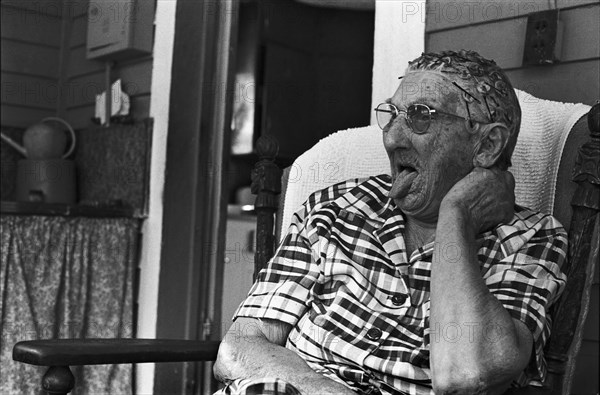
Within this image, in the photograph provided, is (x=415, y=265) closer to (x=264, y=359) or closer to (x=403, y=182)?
(x=403, y=182)

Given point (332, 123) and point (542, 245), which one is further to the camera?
point (332, 123)

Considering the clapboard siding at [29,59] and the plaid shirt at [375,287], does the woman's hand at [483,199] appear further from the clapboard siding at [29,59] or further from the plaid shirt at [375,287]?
the clapboard siding at [29,59]

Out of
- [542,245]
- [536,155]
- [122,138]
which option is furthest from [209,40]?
[542,245]

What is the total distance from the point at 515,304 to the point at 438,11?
1.17 metres

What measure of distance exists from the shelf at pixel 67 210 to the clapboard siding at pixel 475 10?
1.36 meters

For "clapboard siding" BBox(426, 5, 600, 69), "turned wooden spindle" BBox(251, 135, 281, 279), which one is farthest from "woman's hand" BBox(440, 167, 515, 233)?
"clapboard siding" BBox(426, 5, 600, 69)

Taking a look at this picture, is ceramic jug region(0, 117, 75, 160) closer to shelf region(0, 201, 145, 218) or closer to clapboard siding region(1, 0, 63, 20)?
shelf region(0, 201, 145, 218)

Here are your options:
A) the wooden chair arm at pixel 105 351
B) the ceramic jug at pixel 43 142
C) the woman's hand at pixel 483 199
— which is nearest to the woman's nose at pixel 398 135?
the woman's hand at pixel 483 199

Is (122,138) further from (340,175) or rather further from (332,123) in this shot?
(340,175)

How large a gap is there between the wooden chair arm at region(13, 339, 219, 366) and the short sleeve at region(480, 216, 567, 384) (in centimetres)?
58

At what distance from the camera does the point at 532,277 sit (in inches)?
57.4

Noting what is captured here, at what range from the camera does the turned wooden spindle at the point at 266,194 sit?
193 cm

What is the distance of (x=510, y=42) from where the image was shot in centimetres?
220

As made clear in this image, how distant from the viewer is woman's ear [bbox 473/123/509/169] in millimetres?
1558
